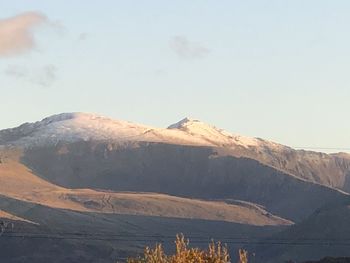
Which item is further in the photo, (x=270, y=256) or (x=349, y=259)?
(x=270, y=256)

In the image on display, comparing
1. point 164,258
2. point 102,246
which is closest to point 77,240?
point 102,246

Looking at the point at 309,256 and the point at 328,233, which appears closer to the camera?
the point at 309,256

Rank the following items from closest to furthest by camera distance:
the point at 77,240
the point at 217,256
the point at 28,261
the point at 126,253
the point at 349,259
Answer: the point at 217,256 < the point at 349,259 < the point at 28,261 < the point at 126,253 < the point at 77,240

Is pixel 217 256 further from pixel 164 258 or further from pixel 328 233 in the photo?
pixel 328 233

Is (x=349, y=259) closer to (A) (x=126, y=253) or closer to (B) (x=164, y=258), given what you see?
(B) (x=164, y=258)

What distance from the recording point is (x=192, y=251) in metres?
28.5

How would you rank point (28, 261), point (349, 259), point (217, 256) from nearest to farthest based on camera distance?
point (217, 256) → point (349, 259) → point (28, 261)

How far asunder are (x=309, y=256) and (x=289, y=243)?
84.5ft

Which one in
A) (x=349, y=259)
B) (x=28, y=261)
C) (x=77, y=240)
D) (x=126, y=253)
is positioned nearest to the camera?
(x=349, y=259)

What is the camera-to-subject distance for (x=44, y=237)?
18750 cm

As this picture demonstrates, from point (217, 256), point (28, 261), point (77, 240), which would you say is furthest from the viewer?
point (77, 240)

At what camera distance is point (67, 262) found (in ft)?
567

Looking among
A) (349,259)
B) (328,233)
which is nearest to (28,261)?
(328,233)

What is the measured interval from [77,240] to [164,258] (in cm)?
16857
